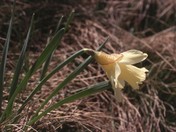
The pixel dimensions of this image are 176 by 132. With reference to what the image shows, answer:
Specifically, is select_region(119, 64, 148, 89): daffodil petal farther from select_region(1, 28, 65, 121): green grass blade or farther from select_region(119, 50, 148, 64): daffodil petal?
select_region(1, 28, 65, 121): green grass blade

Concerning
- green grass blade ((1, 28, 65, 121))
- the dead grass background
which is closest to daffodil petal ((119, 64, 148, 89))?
green grass blade ((1, 28, 65, 121))

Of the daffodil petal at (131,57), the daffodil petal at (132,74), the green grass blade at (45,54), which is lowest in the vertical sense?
the daffodil petal at (132,74)

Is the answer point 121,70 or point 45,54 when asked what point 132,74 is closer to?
point 121,70

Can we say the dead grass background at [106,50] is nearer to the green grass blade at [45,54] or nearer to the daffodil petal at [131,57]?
the green grass blade at [45,54]

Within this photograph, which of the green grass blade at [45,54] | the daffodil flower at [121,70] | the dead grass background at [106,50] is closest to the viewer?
the daffodil flower at [121,70]

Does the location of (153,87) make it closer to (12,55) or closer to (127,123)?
(127,123)

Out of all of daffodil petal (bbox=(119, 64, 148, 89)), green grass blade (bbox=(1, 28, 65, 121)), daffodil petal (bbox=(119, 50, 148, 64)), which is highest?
green grass blade (bbox=(1, 28, 65, 121))

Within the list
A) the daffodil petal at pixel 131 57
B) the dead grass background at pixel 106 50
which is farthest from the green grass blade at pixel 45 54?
the daffodil petal at pixel 131 57

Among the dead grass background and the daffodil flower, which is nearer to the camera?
the daffodil flower

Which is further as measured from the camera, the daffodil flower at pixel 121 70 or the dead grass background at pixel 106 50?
the dead grass background at pixel 106 50

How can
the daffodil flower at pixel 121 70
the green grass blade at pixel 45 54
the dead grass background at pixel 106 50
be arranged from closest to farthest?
the daffodil flower at pixel 121 70, the green grass blade at pixel 45 54, the dead grass background at pixel 106 50
